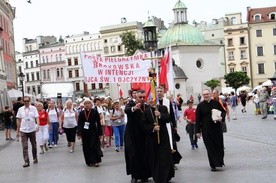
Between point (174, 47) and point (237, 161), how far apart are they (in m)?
64.6

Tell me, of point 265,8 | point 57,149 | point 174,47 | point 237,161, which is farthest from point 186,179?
point 265,8

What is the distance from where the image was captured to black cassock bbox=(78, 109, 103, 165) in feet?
48.6

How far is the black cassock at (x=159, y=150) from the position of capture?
10844 mm

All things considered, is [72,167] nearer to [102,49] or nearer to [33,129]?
[33,129]

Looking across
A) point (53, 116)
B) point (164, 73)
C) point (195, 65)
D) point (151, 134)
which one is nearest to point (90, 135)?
point (164, 73)

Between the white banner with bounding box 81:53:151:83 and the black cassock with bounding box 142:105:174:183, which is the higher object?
the white banner with bounding box 81:53:151:83

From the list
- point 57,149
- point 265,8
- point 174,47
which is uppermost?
point 265,8

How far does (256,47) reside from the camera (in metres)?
98.0

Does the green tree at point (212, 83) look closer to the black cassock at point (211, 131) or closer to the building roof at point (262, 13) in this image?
the building roof at point (262, 13)

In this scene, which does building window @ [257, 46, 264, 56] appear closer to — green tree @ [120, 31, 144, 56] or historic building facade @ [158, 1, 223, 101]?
green tree @ [120, 31, 144, 56]

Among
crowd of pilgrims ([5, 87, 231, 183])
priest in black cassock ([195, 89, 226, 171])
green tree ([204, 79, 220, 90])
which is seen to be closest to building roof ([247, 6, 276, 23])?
green tree ([204, 79, 220, 90])

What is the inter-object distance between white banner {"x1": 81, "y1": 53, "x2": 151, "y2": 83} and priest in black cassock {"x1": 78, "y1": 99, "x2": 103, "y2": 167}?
1.76 meters

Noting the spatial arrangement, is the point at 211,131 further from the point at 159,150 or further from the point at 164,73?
the point at 159,150

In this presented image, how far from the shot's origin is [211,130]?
42.0 ft
